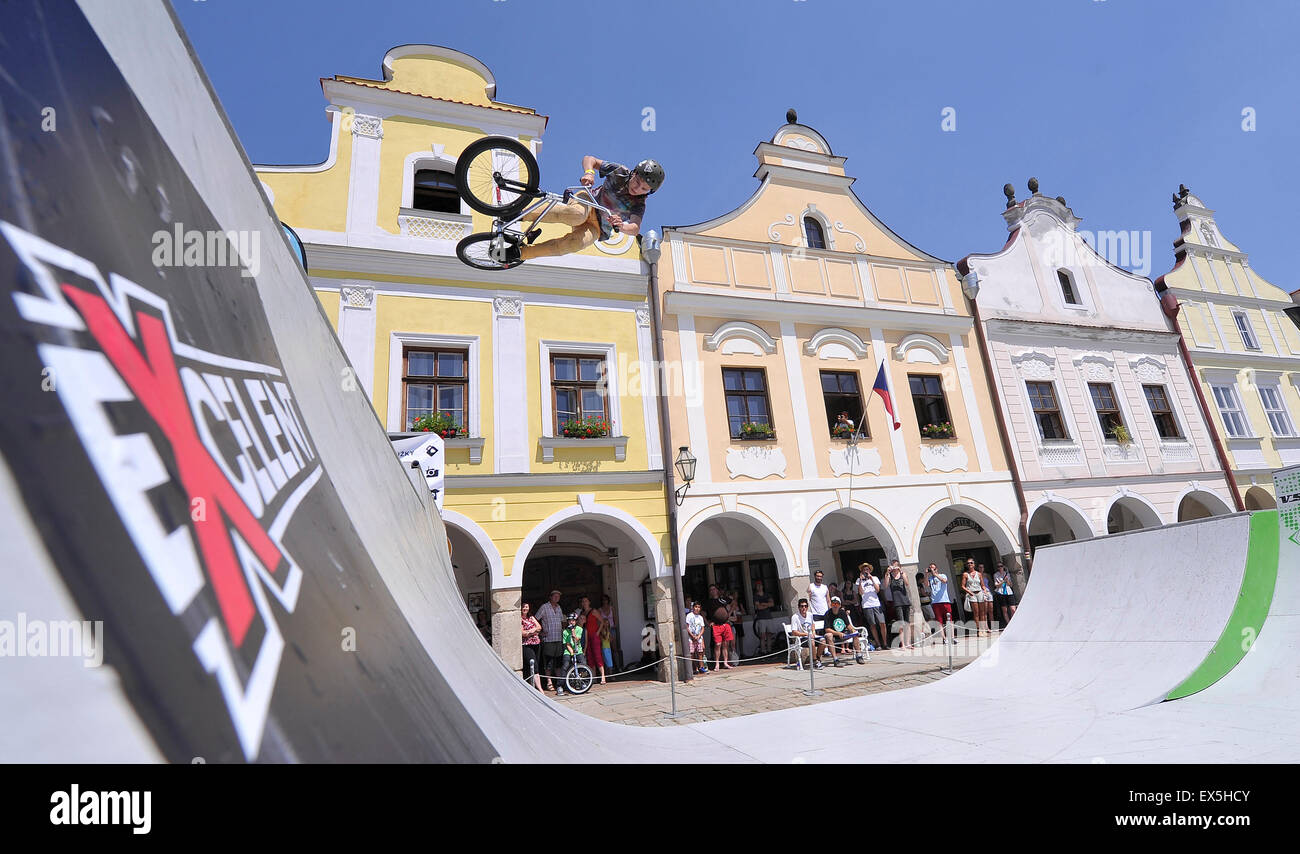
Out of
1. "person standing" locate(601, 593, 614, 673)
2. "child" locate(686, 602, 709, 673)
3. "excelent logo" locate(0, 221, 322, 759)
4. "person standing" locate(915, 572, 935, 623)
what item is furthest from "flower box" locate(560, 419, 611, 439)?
"excelent logo" locate(0, 221, 322, 759)

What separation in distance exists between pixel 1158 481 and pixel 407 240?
53.7 ft

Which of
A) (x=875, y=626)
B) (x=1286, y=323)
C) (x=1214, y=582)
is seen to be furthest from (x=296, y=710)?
(x=1286, y=323)

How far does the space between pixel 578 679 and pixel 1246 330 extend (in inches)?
784

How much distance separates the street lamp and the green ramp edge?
257 inches

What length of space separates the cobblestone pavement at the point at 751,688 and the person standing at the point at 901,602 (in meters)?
0.54

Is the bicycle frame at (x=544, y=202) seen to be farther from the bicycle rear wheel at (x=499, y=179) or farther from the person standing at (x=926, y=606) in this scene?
the person standing at (x=926, y=606)

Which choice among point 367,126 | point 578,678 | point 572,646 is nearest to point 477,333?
point 367,126

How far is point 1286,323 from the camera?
55.3 feet

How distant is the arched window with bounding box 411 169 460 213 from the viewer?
10656 mm

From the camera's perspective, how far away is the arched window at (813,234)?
510 inches

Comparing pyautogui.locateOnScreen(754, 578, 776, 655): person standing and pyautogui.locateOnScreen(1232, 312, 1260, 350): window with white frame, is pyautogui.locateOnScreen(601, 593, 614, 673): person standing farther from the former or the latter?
pyautogui.locateOnScreen(1232, 312, 1260, 350): window with white frame
